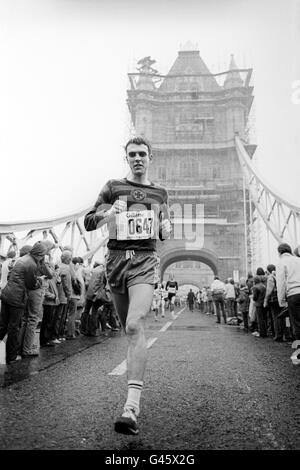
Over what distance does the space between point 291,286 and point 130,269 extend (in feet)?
12.3

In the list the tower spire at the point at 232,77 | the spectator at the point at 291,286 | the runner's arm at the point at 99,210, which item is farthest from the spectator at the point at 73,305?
the tower spire at the point at 232,77

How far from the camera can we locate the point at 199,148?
133ft

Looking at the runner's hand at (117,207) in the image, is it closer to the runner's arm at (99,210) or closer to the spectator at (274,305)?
the runner's arm at (99,210)

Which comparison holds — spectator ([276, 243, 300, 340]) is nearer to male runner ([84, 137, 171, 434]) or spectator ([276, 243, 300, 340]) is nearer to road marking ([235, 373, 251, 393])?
road marking ([235, 373, 251, 393])

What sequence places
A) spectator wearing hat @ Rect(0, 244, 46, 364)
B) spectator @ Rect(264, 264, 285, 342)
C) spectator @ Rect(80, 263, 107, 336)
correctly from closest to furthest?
spectator wearing hat @ Rect(0, 244, 46, 364) < spectator @ Rect(264, 264, 285, 342) < spectator @ Rect(80, 263, 107, 336)

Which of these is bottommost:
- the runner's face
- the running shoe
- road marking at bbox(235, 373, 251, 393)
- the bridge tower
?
road marking at bbox(235, 373, 251, 393)

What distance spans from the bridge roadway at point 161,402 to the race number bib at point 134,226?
1.16m

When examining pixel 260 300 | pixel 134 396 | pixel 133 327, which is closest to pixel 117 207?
pixel 133 327

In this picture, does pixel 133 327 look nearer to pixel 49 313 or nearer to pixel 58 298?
pixel 49 313

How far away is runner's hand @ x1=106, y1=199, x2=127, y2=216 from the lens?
9.09 feet

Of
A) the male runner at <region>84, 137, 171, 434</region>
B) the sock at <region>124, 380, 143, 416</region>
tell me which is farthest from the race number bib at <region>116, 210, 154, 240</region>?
the sock at <region>124, 380, 143, 416</region>

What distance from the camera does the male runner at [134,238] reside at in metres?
2.52

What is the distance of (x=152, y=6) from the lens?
313 cm

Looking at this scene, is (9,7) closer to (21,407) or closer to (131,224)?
(131,224)
